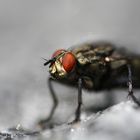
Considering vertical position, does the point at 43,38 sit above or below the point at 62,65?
below

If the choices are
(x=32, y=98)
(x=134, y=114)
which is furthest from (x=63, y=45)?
(x=134, y=114)

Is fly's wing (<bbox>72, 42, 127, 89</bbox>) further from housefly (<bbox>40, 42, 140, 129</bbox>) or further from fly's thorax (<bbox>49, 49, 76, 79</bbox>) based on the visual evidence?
fly's thorax (<bbox>49, 49, 76, 79</bbox>)

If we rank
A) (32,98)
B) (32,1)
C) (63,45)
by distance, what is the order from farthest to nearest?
(32,1)
(63,45)
(32,98)

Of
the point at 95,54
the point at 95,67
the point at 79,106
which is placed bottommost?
the point at 79,106

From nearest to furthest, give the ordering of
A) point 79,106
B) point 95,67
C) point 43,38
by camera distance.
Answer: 1. point 79,106
2. point 95,67
3. point 43,38

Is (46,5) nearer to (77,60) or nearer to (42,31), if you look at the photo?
(42,31)

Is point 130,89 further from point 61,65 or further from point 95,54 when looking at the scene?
point 95,54

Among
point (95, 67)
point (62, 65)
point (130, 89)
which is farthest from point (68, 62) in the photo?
point (130, 89)
